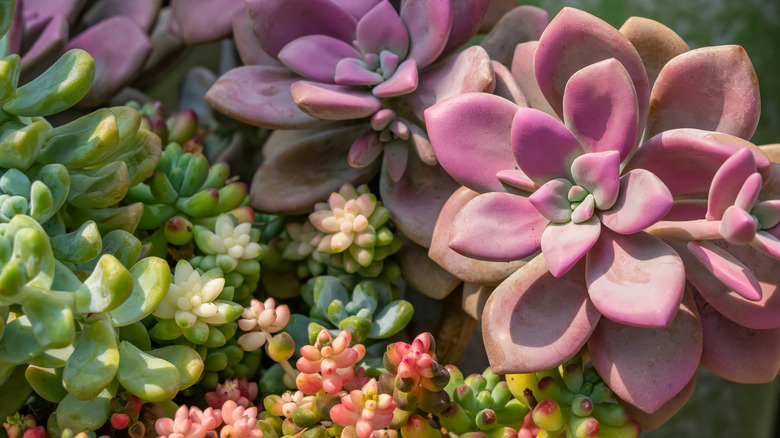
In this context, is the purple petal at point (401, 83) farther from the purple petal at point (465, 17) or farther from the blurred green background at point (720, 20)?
the blurred green background at point (720, 20)

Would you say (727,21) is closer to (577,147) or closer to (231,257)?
(577,147)

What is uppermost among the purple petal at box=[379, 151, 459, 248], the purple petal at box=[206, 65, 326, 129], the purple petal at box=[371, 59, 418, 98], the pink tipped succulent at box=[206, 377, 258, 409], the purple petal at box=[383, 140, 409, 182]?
the purple petal at box=[371, 59, 418, 98]

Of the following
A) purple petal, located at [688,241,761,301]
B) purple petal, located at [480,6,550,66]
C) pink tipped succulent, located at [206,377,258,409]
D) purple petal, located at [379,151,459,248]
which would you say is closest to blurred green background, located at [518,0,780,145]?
purple petal, located at [480,6,550,66]

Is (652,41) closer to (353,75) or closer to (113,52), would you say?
(353,75)

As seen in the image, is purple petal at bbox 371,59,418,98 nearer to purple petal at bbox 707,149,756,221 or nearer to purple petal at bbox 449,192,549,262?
purple petal at bbox 449,192,549,262

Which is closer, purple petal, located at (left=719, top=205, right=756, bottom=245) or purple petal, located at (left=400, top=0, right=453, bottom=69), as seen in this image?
purple petal, located at (left=719, top=205, right=756, bottom=245)

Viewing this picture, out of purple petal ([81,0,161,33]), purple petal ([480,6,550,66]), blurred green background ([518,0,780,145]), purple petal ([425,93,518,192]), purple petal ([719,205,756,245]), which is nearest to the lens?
purple petal ([719,205,756,245])

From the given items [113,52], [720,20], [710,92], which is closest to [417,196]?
[710,92]
